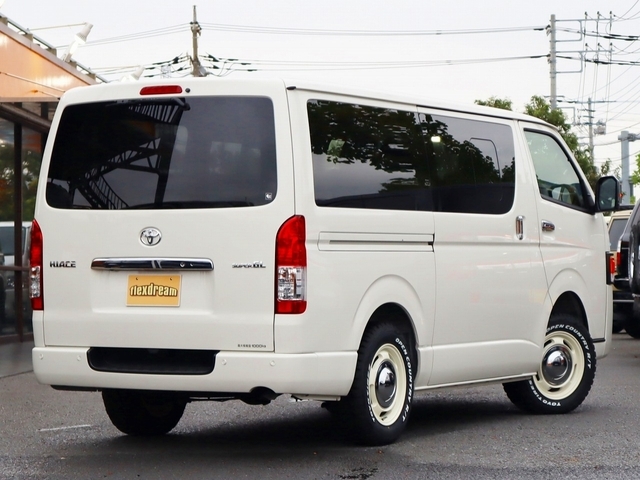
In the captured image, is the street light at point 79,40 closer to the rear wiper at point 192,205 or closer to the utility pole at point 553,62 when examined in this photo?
the rear wiper at point 192,205

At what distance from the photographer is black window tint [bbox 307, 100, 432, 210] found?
24.0 ft

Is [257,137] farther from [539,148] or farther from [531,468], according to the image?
[539,148]

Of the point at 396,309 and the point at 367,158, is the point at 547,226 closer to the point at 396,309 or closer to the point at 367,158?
the point at 396,309

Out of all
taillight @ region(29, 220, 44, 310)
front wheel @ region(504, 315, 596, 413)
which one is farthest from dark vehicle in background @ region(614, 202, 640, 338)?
taillight @ region(29, 220, 44, 310)

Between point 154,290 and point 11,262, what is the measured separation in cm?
1220

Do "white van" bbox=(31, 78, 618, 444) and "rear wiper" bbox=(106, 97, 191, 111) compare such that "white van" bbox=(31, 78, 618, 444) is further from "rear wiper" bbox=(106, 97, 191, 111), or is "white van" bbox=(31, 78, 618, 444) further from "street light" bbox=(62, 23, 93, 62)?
"street light" bbox=(62, 23, 93, 62)

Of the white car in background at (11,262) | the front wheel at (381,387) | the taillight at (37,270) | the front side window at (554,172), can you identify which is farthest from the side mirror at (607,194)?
the white car in background at (11,262)

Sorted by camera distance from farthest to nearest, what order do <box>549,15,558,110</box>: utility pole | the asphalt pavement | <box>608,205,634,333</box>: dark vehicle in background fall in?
<box>549,15,558,110</box>: utility pole → <box>608,205,634,333</box>: dark vehicle in background → the asphalt pavement

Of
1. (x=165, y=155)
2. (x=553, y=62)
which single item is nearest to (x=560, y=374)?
(x=165, y=155)

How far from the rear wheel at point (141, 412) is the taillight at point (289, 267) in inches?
53.9

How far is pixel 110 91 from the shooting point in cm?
760

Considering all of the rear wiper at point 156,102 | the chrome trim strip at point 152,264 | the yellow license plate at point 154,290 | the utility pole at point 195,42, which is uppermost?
the utility pole at point 195,42

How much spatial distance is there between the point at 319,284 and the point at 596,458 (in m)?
1.86

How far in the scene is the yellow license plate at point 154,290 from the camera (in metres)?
7.19
